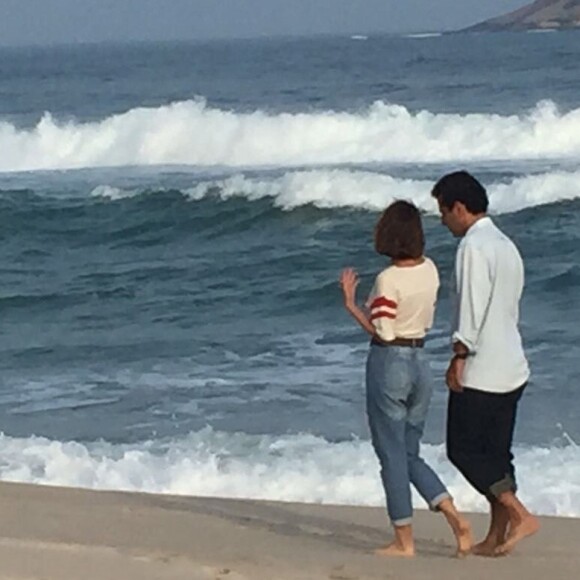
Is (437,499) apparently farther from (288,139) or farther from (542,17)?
(542,17)

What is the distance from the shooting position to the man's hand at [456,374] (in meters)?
5.27

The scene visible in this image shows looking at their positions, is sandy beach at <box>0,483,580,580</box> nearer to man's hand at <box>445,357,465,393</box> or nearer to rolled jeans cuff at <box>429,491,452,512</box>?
rolled jeans cuff at <box>429,491,452,512</box>

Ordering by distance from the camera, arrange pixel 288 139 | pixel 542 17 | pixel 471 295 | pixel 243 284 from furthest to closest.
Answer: pixel 542 17, pixel 288 139, pixel 243 284, pixel 471 295

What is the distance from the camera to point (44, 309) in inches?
603

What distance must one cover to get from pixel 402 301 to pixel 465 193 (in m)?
0.43

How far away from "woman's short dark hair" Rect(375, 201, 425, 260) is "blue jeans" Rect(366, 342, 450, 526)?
0.33 metres

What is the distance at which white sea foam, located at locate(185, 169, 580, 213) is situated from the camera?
838 inches

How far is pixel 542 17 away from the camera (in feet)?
427


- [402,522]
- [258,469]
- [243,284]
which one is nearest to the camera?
[402,522]

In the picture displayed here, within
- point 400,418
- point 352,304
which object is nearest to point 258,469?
point 400,418

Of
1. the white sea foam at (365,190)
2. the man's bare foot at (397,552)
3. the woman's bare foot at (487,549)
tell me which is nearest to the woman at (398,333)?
the man's bare foot at (397,552)

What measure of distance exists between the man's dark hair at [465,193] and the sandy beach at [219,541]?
4.19ft

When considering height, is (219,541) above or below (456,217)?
below

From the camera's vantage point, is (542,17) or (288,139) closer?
(288,139)
